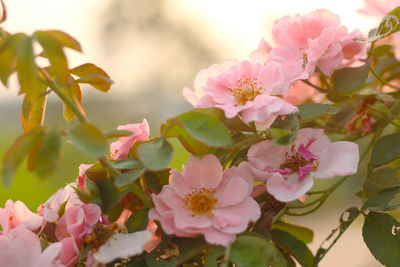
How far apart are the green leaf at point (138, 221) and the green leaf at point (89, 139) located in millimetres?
73

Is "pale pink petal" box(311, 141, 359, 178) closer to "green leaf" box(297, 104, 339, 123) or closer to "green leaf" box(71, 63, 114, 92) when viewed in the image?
"green leaf" box(297, 104, 339, 123)

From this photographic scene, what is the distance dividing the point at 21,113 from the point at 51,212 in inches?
2.8

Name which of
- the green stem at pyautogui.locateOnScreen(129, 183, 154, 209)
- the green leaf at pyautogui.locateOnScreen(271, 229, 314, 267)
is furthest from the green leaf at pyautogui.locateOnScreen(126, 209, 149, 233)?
the green leaf at pyautogui.locateOnScreen(271, 229, 314, 267)

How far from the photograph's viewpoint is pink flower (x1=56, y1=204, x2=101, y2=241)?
0.26 meters

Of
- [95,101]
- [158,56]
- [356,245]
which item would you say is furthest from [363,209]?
[158,56]

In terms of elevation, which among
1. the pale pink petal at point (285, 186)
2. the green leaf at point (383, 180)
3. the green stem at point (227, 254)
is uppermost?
the pale pink petal at point (285, 186)

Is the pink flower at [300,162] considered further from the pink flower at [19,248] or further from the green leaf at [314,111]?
the pink flower at [19,248]

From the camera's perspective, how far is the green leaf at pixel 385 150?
0.38 m

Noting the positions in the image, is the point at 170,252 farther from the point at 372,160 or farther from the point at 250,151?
the point at 372,160

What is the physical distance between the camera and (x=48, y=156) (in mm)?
223

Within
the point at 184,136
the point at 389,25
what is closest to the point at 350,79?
the point at 389,25

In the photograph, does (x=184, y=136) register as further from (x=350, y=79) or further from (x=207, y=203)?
(x=350, y=79)

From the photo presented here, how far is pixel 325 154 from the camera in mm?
291

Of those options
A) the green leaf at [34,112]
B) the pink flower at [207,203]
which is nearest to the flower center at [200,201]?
the pink flower at [207,203]
